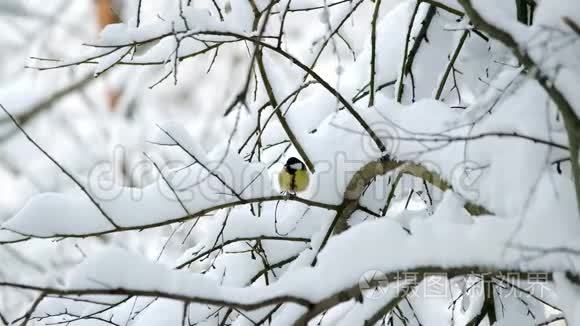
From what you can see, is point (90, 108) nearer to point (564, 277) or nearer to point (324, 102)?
point (324, 102)

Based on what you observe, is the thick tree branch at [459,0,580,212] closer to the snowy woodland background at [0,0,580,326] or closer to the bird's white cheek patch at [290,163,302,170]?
the snowy woodland background at [0,0,580,326]

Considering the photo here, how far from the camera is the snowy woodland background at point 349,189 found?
1277 mm

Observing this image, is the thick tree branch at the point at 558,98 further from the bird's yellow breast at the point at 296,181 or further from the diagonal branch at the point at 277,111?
the bird's yellow breast at the point at 296,181

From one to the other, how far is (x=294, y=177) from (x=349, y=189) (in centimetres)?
63

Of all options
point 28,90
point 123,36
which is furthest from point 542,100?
point 28,90

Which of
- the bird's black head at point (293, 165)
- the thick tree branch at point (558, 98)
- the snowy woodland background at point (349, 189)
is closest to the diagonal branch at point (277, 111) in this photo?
the snowy woodland background at point (349, 189)

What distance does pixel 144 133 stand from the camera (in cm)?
513

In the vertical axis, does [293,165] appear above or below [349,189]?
above

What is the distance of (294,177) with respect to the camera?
266cm

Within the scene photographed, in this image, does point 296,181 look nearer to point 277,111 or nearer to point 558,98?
point 277,111

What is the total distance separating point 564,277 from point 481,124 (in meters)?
0.41

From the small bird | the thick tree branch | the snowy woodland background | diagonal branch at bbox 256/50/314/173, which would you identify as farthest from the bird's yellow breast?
the thick tree branch

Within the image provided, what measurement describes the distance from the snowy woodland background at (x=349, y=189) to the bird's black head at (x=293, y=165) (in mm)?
153

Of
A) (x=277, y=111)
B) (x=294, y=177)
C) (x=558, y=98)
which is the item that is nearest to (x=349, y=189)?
(x=277, y=111)
